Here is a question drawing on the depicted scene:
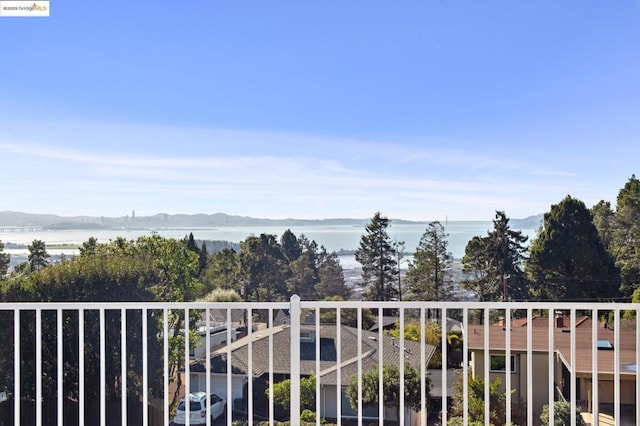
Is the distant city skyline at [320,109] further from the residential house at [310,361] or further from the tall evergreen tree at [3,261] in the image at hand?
the residential house at [310,361]

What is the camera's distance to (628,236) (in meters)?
7.57

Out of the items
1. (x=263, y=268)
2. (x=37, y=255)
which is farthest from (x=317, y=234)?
(x=37, y=255)

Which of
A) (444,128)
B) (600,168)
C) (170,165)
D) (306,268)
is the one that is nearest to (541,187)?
(600,168)

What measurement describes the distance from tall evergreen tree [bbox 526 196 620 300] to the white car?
6.28m

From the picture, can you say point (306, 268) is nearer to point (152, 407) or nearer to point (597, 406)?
point (152, 407)

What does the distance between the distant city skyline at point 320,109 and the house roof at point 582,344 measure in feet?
15.5

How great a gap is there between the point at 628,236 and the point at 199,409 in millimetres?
7542

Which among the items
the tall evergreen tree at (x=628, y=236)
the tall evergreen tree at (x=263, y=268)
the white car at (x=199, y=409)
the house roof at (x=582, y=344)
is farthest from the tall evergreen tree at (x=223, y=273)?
the tall evergreen tree at (x=628, y=236)

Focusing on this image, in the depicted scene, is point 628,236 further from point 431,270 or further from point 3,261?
point 3,261

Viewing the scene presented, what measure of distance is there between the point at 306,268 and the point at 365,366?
15.0ft

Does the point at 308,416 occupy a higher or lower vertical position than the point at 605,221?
lower

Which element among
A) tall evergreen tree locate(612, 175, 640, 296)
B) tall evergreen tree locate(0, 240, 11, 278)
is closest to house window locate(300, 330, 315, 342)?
tall evergreen tree locate(0, 240, 11, 278)

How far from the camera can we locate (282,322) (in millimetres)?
2428

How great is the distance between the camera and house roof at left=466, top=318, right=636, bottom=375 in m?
2.27
